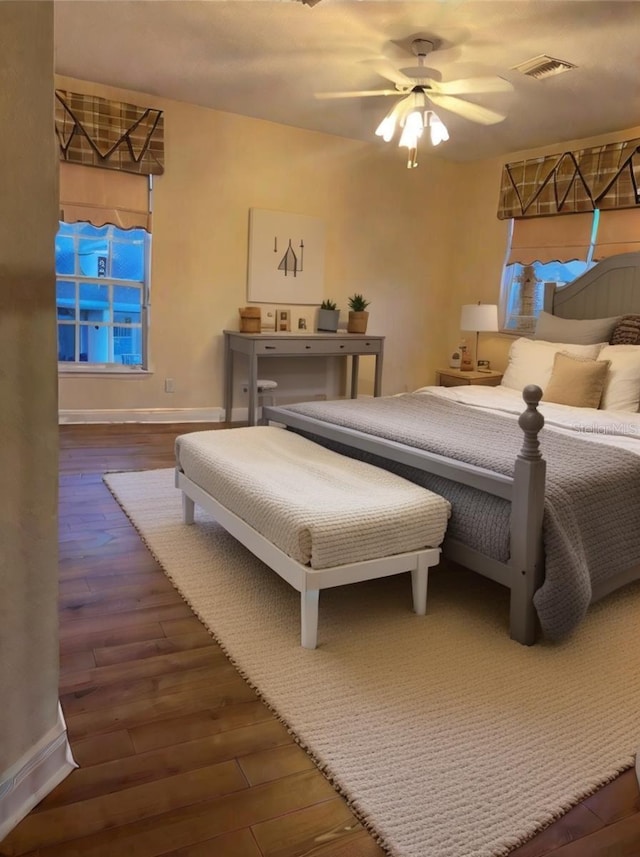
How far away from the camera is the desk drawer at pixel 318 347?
16.8 ft

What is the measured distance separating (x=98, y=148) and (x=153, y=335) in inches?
54.8

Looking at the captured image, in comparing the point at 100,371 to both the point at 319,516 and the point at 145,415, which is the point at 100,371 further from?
the point at 319,516

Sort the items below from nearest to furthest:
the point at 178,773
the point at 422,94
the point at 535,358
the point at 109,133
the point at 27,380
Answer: the point at 27,380
the point at 178,773
the point at 422,94
the point at 535,358
the point at 109,133

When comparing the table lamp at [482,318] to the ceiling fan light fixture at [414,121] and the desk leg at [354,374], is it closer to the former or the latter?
the desk leg at [354,374]

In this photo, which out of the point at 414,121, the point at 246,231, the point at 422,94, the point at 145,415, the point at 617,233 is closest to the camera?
the point at 414,121

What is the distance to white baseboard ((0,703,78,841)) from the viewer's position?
1343mm

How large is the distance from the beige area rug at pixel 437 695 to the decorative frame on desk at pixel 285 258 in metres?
3.30

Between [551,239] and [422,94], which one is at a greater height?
[422,94]

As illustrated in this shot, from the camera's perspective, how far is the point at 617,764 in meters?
1.61

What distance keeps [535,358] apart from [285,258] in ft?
7.72

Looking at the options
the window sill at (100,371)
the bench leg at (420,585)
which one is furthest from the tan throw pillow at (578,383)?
the window sill at (100,371)

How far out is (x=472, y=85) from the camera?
13.0 feet

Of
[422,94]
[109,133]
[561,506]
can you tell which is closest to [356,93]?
[422,94]

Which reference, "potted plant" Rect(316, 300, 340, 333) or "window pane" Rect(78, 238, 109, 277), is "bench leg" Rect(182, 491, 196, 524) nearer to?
"window pane" Rect(78, 238, 109, 277)
